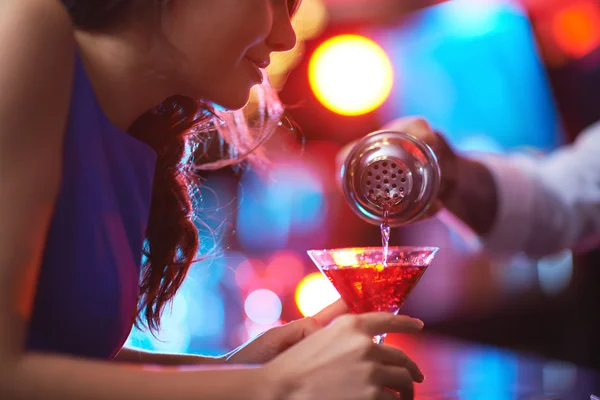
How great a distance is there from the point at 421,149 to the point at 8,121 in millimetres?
875

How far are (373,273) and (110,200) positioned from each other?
496 mm

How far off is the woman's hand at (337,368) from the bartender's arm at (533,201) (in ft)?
4.19

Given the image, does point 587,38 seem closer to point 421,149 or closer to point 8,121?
point 421,149

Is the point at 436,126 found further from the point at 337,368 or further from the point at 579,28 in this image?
the point at 337,368

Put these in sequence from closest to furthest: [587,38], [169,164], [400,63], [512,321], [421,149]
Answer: [421,149]
[169,164]
[587,38]
[512,321]
[400,63]

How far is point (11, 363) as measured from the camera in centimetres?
75

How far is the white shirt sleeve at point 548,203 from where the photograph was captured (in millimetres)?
2285

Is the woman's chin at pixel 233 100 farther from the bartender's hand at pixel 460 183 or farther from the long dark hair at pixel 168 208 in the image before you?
the bartender's hand at pixel 460 183

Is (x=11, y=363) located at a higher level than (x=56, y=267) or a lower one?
lower

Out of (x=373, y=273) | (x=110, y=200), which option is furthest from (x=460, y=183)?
(x=110, y=200)

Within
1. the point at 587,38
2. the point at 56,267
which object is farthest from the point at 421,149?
the point at 587,38

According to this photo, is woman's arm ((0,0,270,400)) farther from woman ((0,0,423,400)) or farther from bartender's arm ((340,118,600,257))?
bartender's arm ((340,118,600,257))

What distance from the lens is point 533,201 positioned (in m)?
2.35

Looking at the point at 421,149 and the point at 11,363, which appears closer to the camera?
the point at 11,363
